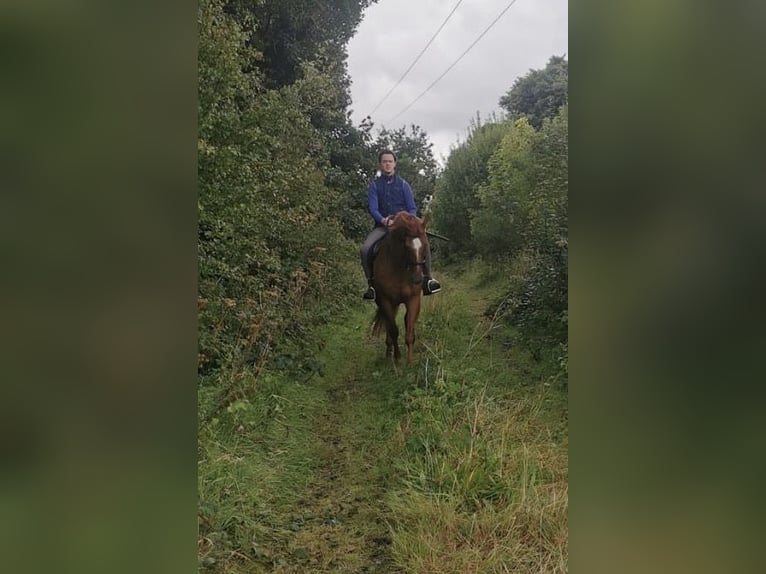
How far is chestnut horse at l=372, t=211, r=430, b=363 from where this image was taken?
10.3ft

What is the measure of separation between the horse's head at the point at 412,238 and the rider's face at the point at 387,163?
268 mm

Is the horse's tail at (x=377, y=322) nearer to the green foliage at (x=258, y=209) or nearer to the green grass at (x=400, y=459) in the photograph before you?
the green grass at (x=400, y=459)

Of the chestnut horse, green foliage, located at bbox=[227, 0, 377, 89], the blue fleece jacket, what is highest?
green foliage, located at bbox=[227, 0, 377, 89]

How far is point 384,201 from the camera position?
306 cm

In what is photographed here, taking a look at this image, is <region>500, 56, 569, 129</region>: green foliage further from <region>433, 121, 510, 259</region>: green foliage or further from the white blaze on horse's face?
the white blaze on horse's face

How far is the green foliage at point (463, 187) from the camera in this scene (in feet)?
10.1

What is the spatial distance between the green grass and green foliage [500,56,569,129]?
0.99 meters

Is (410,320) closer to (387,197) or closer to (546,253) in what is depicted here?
(387,197)
